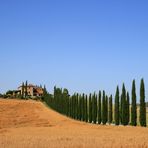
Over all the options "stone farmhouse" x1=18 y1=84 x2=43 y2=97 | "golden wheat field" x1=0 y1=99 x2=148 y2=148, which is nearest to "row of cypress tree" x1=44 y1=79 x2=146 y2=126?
"golden wheat field" x1=0 y1=99 x2=148 y2=148

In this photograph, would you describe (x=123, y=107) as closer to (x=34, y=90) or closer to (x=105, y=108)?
(x=105, y=108)

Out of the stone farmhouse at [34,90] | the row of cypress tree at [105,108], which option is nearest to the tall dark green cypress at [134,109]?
the row of cypress tree at [105,108]

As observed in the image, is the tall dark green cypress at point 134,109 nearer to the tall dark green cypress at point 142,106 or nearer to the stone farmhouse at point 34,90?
the tall dark green cypress at point 142,106

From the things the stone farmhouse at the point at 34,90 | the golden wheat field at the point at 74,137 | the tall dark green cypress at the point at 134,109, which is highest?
the stone farmhouse at the point at 34,90

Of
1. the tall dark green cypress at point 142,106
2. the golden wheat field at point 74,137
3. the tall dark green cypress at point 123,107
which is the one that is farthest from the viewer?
the tall dark green cypress at point 123,107

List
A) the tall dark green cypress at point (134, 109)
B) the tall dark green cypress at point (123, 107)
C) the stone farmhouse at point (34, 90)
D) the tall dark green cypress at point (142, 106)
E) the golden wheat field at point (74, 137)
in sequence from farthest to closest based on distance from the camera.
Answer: the stone farmhouse at point (34, 90), the tall dark green cypress at point (123, 107), the tall dark green cypress at point (134, 109), the tall dark green cypress at point (142, 106), the golden wheat field at point (74, 137)

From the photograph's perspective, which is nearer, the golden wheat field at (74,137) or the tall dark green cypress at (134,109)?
the golden wheat field at (74,137)

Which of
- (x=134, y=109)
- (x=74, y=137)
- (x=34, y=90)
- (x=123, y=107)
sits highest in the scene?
(x=34, y=90)

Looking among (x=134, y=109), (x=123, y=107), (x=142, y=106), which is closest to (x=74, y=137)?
(x=142, y=106)

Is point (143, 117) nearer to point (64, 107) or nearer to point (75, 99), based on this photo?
point (75, 99)

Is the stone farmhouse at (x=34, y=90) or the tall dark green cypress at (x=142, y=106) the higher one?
the stone farmhouse at (x=34, y=90)

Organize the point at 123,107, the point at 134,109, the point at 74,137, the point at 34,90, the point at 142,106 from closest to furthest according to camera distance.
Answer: the point at 74,137
the point at 142,106
the point at 134,109
the point at 123,107
the point at 34,90

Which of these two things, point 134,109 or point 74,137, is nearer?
point 74,137

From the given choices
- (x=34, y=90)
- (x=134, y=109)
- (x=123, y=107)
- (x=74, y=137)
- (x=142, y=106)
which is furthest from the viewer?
(x=34, y=90)
